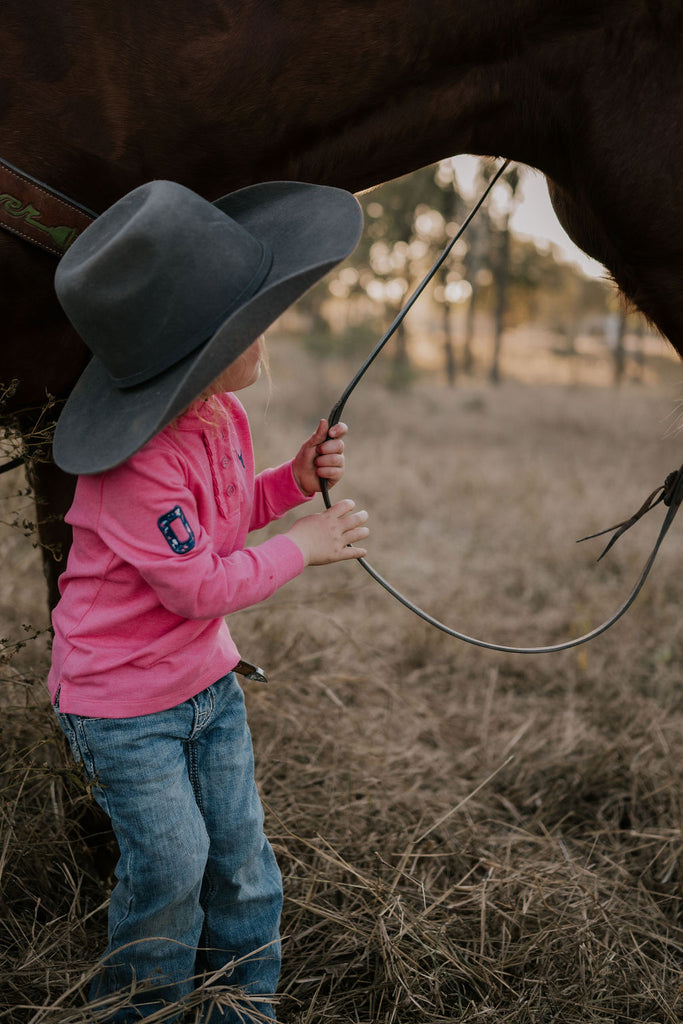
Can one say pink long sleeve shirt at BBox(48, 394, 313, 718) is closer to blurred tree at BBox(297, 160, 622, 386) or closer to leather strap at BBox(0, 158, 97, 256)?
leather strap at BBox(0, 158, 97, 256)

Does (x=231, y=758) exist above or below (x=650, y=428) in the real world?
above

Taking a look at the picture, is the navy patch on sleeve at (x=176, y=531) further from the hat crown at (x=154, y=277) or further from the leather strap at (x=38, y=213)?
the leather strap at (x=38, y=213)

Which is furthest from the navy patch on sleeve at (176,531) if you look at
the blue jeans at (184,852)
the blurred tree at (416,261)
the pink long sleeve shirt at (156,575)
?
the blurred tree at (416,261)

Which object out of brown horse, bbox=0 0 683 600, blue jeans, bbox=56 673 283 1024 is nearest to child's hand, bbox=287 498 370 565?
blue jeans, bbox=56 673 283 1024

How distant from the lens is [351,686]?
129 inches

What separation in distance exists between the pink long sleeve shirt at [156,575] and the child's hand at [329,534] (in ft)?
0.09

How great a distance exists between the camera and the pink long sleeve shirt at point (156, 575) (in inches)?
49.7

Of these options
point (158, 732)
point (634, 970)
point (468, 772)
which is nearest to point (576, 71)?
point (158, 732)

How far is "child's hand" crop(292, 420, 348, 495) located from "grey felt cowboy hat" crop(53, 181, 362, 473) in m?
0.38

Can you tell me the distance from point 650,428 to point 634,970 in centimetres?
951

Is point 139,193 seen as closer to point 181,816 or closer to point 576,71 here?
point 576,71

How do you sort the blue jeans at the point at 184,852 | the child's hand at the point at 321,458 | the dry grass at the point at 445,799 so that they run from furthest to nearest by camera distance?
the dry grass at the point at 445,799
the child's hand at the point at 321,458
the blue jeans at the point at 184,852

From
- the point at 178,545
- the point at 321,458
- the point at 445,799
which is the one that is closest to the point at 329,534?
the point at 321,458

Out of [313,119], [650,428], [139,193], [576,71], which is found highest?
[576,71]
